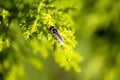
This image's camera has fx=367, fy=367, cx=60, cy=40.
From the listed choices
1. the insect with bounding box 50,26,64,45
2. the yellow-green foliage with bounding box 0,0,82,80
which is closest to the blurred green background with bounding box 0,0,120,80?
the yellow-green foliage with bounding box 0,0,82,80

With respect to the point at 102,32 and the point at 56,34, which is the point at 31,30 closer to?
the point at 56,34

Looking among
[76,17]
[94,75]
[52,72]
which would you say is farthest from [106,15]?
[52,72]

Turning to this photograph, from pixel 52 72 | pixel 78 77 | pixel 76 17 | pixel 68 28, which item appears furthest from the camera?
pixel 52 72

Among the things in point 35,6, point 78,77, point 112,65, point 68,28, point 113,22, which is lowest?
point 68,28

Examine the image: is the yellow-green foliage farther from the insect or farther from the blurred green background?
the blurred green background

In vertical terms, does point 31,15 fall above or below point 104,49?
below

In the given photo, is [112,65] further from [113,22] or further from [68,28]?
[68,28]

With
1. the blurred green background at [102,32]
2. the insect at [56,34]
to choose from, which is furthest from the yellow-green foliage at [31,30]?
the blurred green background at [102,32]

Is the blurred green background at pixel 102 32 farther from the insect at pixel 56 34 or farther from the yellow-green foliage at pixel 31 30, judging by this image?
the insect at pixel 56 34
